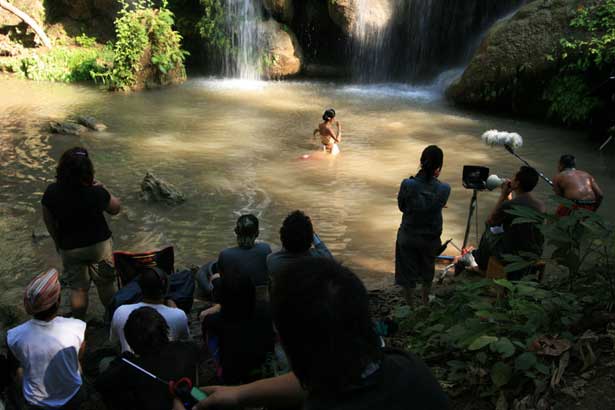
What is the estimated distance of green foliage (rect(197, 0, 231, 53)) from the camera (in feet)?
61.4

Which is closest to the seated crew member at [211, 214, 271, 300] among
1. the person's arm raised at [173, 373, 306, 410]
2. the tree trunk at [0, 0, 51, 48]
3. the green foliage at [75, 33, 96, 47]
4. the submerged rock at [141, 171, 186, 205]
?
the person's arm raised at [173, 373, 306, 410]

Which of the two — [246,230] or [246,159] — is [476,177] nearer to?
[246,230]

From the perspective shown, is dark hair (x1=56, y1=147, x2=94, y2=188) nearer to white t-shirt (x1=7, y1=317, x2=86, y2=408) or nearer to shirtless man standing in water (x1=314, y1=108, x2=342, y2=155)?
white t-shirt (x1=7, y1=317, x2=86, y2=408)

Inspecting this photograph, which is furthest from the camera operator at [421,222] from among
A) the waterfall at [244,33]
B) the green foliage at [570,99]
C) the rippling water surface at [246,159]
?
the waterfall at [244,33]

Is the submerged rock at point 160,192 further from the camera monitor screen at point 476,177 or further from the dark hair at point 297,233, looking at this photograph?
the dark hair at point 297,233

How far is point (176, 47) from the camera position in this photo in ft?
57.7

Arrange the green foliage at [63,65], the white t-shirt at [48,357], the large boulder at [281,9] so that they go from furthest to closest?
the large boulder at [281,9] → the green foliage at [63,65] → the white t-shirt at [48,357]

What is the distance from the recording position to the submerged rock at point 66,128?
1198 centimetres

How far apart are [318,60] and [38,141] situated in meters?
11.4

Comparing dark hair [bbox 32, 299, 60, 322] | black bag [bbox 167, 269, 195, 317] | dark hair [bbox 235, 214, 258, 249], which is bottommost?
black bag [bbox 167, 269, 195, 317]

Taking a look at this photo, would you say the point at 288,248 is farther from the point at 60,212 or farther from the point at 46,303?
the point at 60,212

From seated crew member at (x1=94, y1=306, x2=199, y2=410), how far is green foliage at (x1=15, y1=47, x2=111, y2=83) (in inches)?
643

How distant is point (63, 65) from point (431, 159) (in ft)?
55.3

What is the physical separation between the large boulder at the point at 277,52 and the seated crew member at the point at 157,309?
52.0 ft
